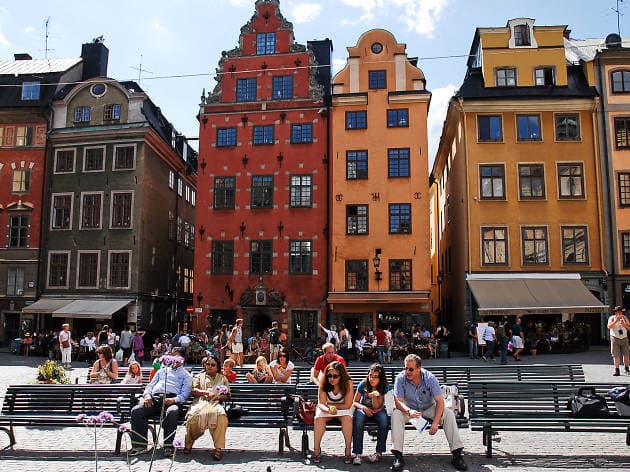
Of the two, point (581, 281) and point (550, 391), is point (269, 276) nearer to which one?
point (581, 281)

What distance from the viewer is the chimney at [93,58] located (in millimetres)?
38062

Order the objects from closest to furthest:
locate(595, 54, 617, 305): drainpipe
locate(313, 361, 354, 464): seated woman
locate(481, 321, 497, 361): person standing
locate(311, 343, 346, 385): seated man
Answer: locate(313, 361, 354, 464): seated woman
locate(311, 343, 346, 385): seated man
locate(481, 321, 497, 361): person standing
locate(595, 54, 617, 305): drainpipe

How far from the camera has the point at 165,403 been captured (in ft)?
30.3

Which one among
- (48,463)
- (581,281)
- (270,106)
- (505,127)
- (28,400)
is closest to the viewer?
(48,463)

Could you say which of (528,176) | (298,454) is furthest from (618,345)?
(528,176)

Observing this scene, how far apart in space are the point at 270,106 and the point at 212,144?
369 centimetres

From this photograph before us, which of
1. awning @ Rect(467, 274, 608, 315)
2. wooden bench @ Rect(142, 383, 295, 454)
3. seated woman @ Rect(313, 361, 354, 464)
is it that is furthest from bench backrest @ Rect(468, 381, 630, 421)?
awning @ Rect(467, 274, 608, 315)

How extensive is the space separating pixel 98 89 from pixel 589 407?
105 feet

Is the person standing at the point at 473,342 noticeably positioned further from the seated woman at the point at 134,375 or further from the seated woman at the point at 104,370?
the seated woman at the point at 104,370

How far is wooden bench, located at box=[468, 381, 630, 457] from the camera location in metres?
8.81

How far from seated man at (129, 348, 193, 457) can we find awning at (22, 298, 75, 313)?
24182mm

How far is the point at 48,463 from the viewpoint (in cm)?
860

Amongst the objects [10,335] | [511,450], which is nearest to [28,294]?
[10,335]

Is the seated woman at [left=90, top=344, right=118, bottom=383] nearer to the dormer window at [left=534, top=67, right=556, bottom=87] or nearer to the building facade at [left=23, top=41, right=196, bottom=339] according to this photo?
the building facade at [left=23, top=41, right=196, bottom=339]
